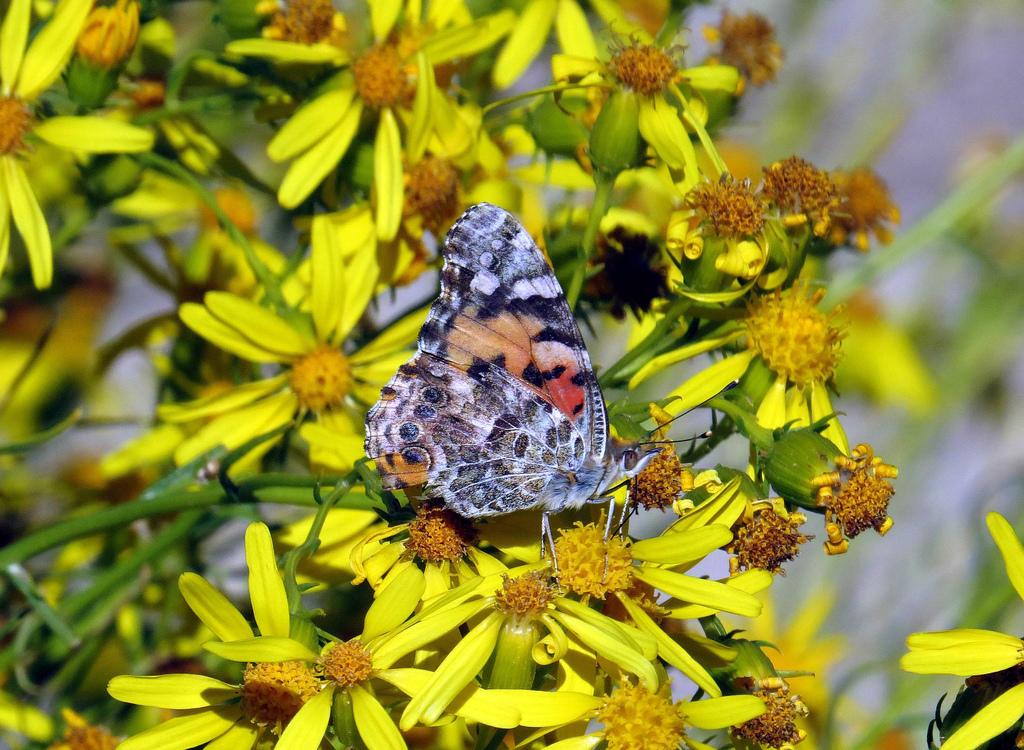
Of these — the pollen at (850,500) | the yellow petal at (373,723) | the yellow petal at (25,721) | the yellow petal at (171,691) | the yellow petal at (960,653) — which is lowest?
the yellow petal at (25,721)

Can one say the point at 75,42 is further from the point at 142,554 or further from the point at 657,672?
the point at 657,672

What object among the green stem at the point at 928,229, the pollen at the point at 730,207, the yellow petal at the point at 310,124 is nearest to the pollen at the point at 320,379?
the yellow petal at the point at 310,124

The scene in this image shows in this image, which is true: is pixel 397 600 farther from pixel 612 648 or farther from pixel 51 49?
pixel 51 49

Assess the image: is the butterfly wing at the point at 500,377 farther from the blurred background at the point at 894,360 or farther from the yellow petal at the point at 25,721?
the blurred background at the point at 894,360

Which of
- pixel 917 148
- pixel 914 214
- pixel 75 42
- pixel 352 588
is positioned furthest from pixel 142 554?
pixel 917 148

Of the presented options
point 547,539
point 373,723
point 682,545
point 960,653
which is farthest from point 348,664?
point 960,653
